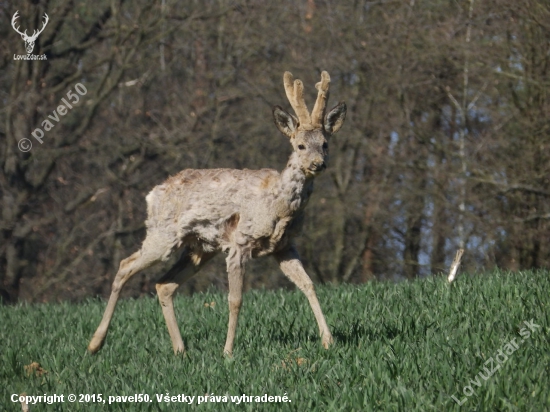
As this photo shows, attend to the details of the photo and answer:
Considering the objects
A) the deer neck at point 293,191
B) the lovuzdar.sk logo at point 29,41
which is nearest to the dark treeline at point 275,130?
→ the lovuzdar.sk logo at point 29,41

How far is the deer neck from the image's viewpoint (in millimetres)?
7406

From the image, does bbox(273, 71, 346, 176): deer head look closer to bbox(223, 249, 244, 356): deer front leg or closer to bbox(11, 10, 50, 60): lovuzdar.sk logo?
bbox(223, 249, 244, 356): deer front leg

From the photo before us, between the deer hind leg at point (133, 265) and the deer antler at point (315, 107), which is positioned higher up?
the deer antler at point (315, 107)

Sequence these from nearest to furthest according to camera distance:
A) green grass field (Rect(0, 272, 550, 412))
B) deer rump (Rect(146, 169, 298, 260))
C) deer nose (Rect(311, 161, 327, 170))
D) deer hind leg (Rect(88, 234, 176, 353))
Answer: green grass field (Rect(0, 272, 550, 412)), deer nose (Rect(311, 161, 327, 170)), deer rump (Rect(146, 169, 298, 260)), deer hind leg (Rect(88, 234, 176, 353))

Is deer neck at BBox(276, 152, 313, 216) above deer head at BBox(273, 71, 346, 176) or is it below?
below

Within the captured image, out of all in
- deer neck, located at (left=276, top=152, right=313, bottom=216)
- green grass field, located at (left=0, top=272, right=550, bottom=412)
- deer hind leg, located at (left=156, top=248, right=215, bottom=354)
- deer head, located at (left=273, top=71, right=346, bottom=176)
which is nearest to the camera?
green grass field, located at (left=0, top=272, right=550, bottom=412)

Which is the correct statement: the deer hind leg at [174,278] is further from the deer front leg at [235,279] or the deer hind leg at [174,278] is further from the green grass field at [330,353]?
the deer front leg at [235,279]

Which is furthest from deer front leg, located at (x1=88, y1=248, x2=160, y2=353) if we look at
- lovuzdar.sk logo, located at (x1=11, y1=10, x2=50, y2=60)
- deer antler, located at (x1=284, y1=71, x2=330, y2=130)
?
lovuzdar.sk logo, located at (x1=11, y1=10, x2=50, y2=60)

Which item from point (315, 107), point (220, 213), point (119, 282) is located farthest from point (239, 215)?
point (119, 282)

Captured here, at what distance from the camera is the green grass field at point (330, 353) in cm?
563

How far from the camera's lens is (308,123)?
749 centimetres

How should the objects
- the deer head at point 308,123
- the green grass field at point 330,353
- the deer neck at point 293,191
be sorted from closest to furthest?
the green grass field at point 330,353 → the deer head at point 308,123 → the deer neck at point 293,191

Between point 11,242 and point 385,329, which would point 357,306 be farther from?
point 11,242

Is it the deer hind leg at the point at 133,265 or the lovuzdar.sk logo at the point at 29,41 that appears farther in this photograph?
the lovuzdar.sk logo at the point at 29,41
